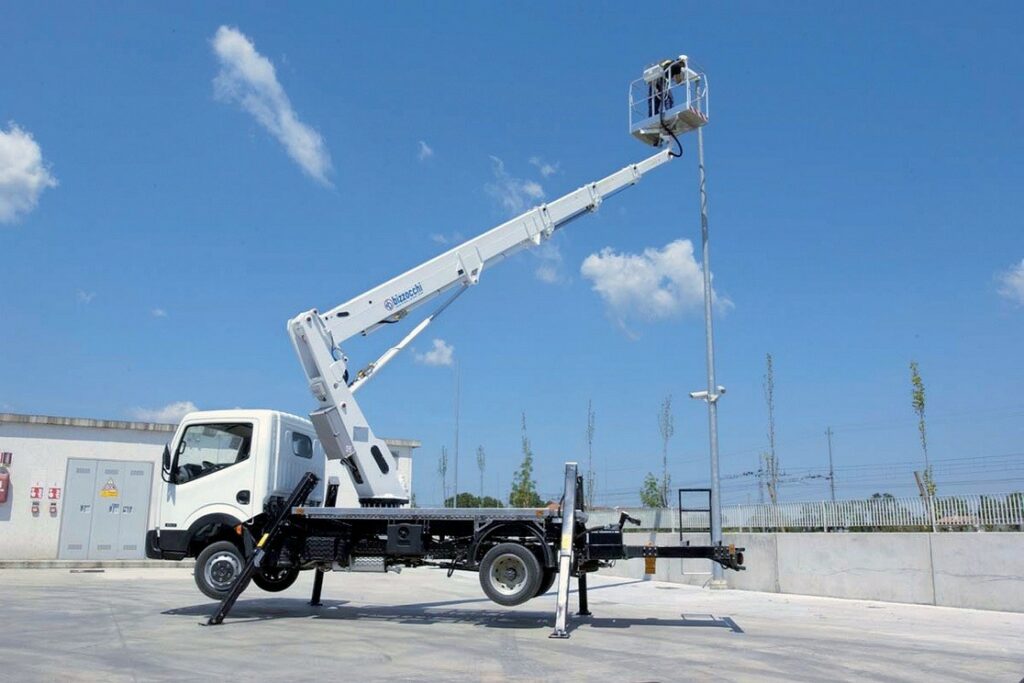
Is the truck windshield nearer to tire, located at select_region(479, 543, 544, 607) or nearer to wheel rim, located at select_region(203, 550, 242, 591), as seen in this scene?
wheel rim, located at select_region(203, 550, 242, 591)

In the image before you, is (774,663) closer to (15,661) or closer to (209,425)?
(15,661)

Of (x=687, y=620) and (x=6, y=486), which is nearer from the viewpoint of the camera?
(x=687, y=620)

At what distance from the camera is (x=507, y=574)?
Answer: 12625 mm

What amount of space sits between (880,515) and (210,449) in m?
13.5

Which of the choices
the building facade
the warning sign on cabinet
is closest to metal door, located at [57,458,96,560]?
the building facade

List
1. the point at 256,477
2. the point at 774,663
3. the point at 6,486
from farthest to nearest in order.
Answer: the point at 6,486 < the point at 256,477 < the point at 774,663

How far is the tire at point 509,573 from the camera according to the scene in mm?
12398

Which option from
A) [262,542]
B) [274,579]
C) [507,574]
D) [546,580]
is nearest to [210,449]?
[262,542]

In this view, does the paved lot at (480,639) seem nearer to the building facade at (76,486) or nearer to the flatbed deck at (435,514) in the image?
the flatbed deck at (435,514)

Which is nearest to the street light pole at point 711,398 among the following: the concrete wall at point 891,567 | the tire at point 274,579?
the concrete wall at point 891,567

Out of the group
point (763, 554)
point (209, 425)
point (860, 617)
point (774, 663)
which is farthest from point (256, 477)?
point (763, 554)

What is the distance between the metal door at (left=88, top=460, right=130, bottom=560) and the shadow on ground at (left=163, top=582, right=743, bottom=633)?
11701 mm

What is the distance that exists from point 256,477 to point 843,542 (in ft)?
40.8

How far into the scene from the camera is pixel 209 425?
13836 millimetres
